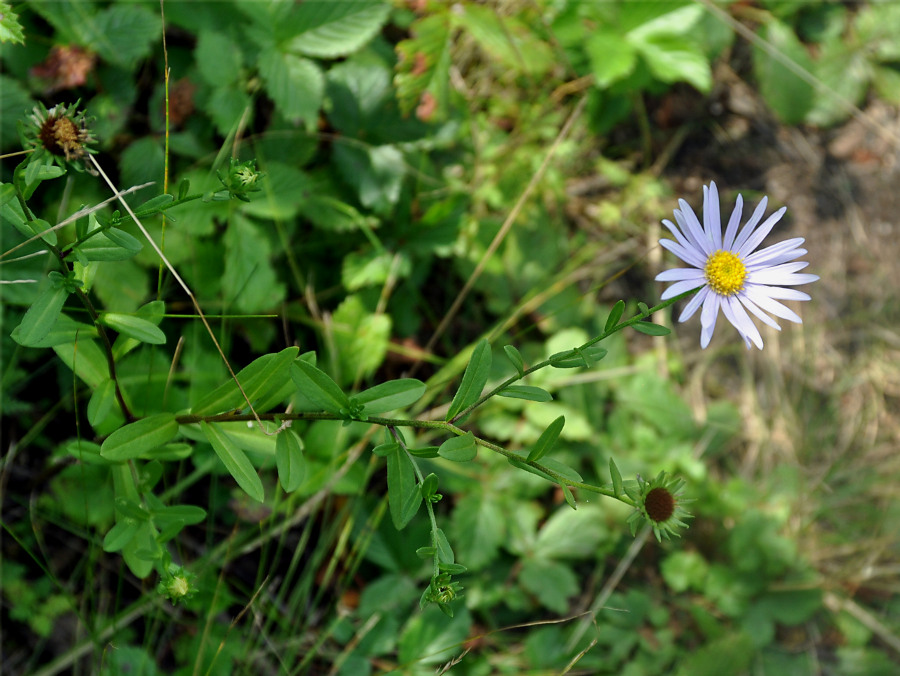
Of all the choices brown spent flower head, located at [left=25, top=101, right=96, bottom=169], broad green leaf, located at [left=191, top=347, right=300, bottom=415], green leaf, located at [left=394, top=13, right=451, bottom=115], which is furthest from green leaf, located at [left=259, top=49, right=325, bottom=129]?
broad green leaf, located at [left=191, top=347, right=300, bottom=415]

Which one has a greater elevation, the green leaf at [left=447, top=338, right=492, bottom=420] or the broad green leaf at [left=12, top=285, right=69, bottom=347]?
the green leaf at [left=447, top=338, right=492, bottom=420]

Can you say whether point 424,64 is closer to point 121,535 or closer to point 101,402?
point 101,402

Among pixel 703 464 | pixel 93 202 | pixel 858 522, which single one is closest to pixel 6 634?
pixel 93 202

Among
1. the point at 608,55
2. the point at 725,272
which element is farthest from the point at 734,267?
the point at 608,55

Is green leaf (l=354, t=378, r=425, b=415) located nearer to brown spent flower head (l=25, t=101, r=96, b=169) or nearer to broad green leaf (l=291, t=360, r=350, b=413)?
broad green leaf (l=291, t=360, r=350, b=413)

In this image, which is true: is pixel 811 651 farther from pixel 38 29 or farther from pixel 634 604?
pixel 38 29

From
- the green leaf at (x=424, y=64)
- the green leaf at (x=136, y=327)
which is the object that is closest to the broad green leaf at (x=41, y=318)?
the green leaf at (x=136, y=327)

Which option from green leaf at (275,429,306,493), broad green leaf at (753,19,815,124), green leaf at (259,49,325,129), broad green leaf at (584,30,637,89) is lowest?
green leaf at (275,429,306,493)
